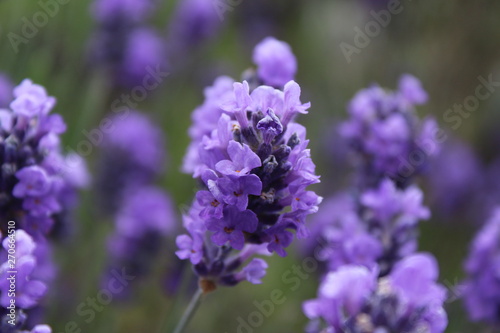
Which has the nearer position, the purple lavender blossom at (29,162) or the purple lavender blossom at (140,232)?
the purple lavender blossom at (29,162)

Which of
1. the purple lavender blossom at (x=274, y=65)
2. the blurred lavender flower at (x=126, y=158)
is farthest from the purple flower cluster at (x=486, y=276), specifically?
the blurred lavender flower at (x=126, y=158)

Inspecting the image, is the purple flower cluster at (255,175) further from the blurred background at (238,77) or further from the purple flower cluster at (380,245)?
the blurred background at (238,77)

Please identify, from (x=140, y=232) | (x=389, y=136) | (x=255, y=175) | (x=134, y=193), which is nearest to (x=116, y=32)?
(x=134, y=193)

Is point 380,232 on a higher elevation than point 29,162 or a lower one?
higher

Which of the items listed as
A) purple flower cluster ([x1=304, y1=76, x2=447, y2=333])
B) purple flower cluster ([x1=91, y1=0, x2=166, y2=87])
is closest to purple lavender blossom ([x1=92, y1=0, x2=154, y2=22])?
purple flower cluster ([x1=91, y1=0, x2=166, y2=87])

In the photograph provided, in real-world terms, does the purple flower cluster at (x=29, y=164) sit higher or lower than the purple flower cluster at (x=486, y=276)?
lower

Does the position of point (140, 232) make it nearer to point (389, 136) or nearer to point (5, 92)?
point (5, 92)

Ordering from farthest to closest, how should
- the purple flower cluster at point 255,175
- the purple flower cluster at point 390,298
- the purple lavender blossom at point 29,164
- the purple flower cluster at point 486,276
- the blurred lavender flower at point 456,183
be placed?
the blurred lavender flower at point 456,183 → the purple flower cluster at point 486,276 → the purple lavender blossom at point 29,164 → the purple flower cluster at point 255,175 → the purple flower cluster at point 390,298
